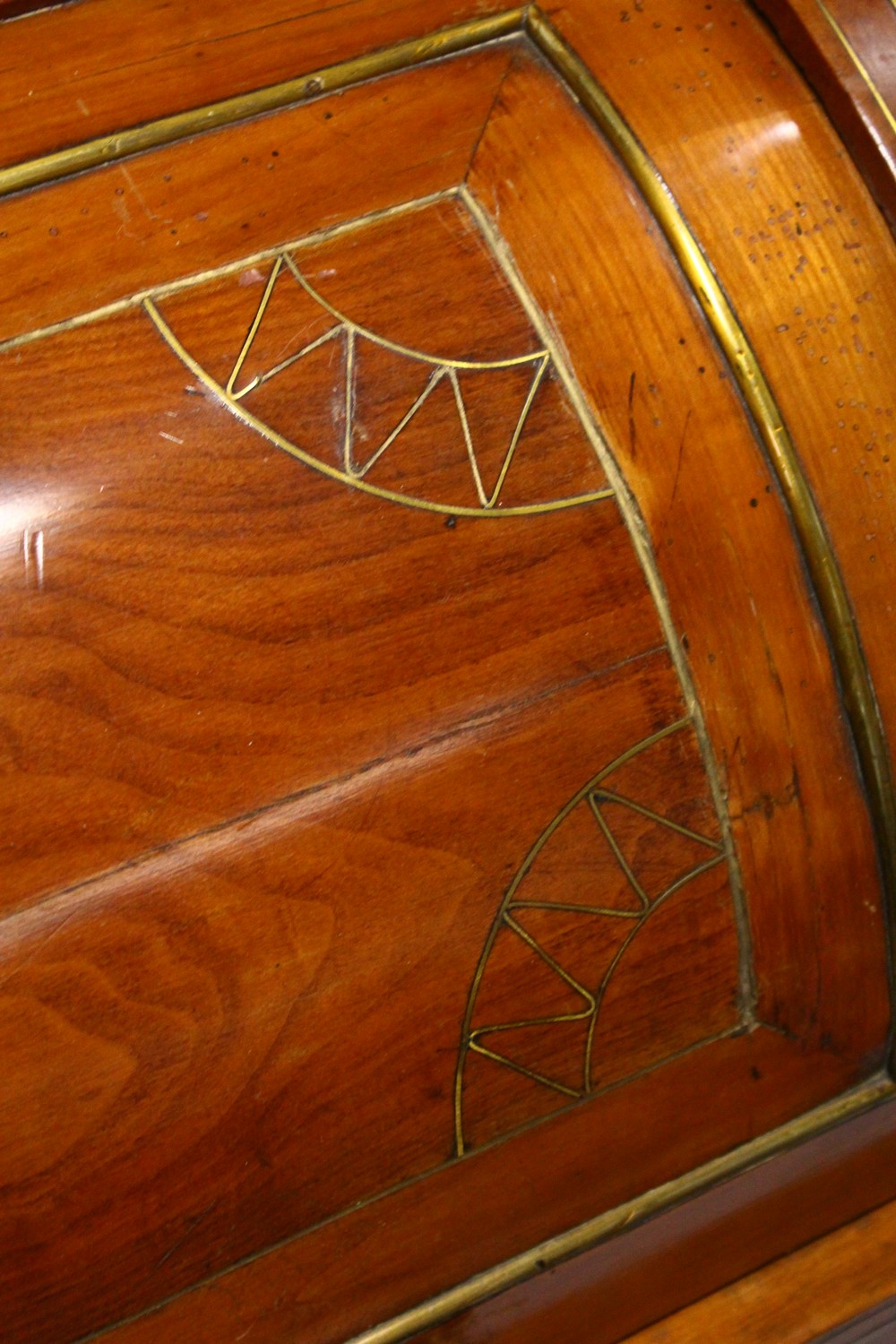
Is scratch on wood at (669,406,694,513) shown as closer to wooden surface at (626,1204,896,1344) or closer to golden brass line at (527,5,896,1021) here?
golden brass line at (527,5,896,1021)

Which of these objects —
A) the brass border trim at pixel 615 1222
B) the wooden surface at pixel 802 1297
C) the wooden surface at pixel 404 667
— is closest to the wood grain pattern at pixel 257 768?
the wooden surface at pixel 404 667

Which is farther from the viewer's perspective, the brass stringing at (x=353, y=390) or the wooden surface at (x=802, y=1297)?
the wooden surface at (x=802, y=1297)

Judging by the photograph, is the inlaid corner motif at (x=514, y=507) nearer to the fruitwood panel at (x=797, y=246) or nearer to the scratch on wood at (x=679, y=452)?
the scratch on wood at (x=679, y=452)

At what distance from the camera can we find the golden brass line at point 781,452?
3.71ft

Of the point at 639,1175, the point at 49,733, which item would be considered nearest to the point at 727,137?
the point at 49,733

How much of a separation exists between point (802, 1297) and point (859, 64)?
1089 mm

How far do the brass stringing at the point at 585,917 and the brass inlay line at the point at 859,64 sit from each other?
551 millimetres

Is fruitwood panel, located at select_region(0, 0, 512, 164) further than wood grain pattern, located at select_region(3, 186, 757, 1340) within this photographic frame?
Yes

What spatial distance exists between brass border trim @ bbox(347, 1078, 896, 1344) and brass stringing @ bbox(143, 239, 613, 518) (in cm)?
59

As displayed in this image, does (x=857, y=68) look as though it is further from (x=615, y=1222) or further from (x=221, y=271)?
(x=615, y=1222)

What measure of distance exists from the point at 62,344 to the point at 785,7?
693 mm

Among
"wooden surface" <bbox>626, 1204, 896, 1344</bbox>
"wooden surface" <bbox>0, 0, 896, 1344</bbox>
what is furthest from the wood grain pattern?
"wooden surface" <bbox>626, 1204, 896, 1344</bbox>

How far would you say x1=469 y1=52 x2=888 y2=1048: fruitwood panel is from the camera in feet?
3.65

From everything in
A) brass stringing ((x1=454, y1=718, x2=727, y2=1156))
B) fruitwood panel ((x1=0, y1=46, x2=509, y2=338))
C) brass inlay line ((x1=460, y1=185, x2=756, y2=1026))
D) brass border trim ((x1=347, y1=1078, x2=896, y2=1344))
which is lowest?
brass border trim ((x1=347, y1=1078, x2=896, y2=1344))
